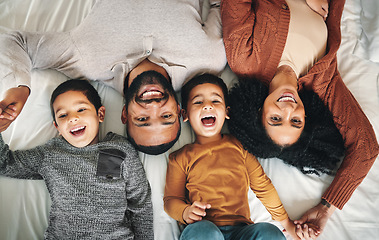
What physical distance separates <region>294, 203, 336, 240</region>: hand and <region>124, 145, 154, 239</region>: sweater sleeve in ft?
1.97

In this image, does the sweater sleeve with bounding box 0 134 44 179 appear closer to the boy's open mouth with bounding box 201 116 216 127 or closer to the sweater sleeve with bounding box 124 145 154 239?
the sweater sleeve with bounding box 124 145 154 239

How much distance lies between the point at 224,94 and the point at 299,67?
35cm

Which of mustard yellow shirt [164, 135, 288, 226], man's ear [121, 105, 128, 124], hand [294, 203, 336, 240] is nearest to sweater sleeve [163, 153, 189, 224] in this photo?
mustard yellow shirt [164, 135, 288, 226]

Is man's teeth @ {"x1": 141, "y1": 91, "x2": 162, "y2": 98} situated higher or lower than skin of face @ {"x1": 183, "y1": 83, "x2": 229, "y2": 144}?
higher

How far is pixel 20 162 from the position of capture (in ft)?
3.67

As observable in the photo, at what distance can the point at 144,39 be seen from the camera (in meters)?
1.23

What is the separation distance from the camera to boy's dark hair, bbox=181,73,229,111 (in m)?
1.27

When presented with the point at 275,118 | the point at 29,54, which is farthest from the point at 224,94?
the point at 29,54

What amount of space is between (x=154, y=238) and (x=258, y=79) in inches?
31.7

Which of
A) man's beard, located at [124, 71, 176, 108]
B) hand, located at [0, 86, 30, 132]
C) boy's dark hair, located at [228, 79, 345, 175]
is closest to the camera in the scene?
hand, located at [0, 86, 30, 132]

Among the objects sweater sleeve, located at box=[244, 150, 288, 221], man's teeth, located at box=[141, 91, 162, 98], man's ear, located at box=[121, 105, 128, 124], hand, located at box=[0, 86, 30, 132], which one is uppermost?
hand, located at box=[0, 86, 30, 132]

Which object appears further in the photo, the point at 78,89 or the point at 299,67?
the point at 299,67

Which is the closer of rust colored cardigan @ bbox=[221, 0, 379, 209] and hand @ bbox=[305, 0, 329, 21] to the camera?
rust colored cardigan @ bbox=[221, 0, 379, 209]

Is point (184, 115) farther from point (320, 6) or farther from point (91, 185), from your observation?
point (320, 6)
